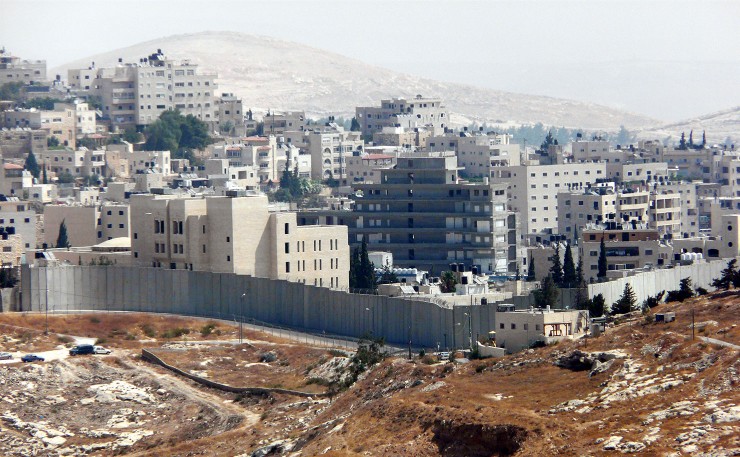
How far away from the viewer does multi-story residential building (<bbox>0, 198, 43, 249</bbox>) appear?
14412 cm

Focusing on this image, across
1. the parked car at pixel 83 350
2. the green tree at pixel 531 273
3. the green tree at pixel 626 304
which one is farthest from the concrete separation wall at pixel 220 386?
the green tree at pixel 531 273

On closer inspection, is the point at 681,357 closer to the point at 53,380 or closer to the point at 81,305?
the point at 53,380

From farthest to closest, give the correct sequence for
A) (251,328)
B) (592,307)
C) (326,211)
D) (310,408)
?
(326,211)
(251,328)
(592,307)
(310,408)

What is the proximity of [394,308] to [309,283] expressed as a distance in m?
17.9

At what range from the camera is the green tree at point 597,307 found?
9250cm

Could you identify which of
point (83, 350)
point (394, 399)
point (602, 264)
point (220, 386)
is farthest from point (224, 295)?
point (394, 399)

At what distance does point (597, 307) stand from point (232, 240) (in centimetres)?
2672

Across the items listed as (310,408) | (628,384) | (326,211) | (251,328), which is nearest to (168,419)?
(310,408)

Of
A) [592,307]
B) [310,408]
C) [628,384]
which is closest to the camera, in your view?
[628,384]

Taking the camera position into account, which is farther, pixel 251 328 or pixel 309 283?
pixel 309 283

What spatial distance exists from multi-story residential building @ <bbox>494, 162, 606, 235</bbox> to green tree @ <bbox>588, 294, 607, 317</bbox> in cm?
9330

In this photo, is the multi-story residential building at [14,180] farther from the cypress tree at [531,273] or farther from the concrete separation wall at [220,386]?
the concrete separation wall at [220,386]

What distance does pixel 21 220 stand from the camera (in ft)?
479

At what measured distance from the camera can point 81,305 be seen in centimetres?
11031
